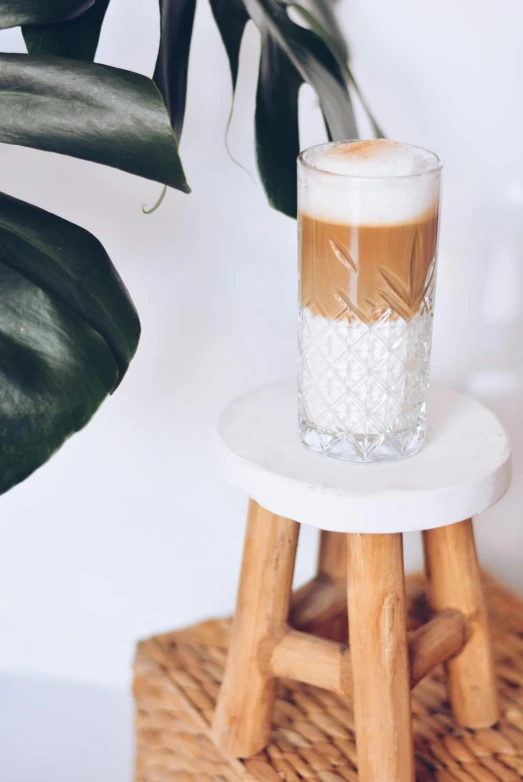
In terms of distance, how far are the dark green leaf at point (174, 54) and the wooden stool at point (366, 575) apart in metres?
0.30

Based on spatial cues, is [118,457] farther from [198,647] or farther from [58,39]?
[58,39]

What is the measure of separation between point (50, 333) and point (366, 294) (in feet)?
0.94

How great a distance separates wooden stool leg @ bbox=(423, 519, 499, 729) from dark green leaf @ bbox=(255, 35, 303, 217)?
14.9 inches

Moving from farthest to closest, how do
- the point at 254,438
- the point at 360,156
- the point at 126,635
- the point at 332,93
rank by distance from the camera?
1. the point at 126,635
2. the point at 332,93
3. the point at 254,438
4. the point at 360,156

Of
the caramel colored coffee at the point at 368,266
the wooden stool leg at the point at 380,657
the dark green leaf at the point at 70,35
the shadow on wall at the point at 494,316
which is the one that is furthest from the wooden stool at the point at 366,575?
the dark green leaf at the point at 70,35

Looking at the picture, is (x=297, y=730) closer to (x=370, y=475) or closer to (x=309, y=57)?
(x=370, y=475)

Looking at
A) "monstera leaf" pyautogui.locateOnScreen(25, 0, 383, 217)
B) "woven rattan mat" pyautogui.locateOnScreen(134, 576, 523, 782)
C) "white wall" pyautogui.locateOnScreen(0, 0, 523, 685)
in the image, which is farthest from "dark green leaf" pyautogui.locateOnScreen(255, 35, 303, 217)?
"woven rattan mat" pyautogui.locateOnScreen(134, 576, 523, 782)

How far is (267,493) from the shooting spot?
76 centimetres

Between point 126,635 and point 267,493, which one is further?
point 126,635

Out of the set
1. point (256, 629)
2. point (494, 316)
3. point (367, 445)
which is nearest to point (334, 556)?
point (256, 629)

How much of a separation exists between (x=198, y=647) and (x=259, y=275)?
49 centimetres

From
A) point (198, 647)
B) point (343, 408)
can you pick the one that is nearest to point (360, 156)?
point (343, 408)

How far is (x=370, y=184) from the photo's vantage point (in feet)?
2.25

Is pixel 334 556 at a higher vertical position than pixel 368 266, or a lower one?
lower
